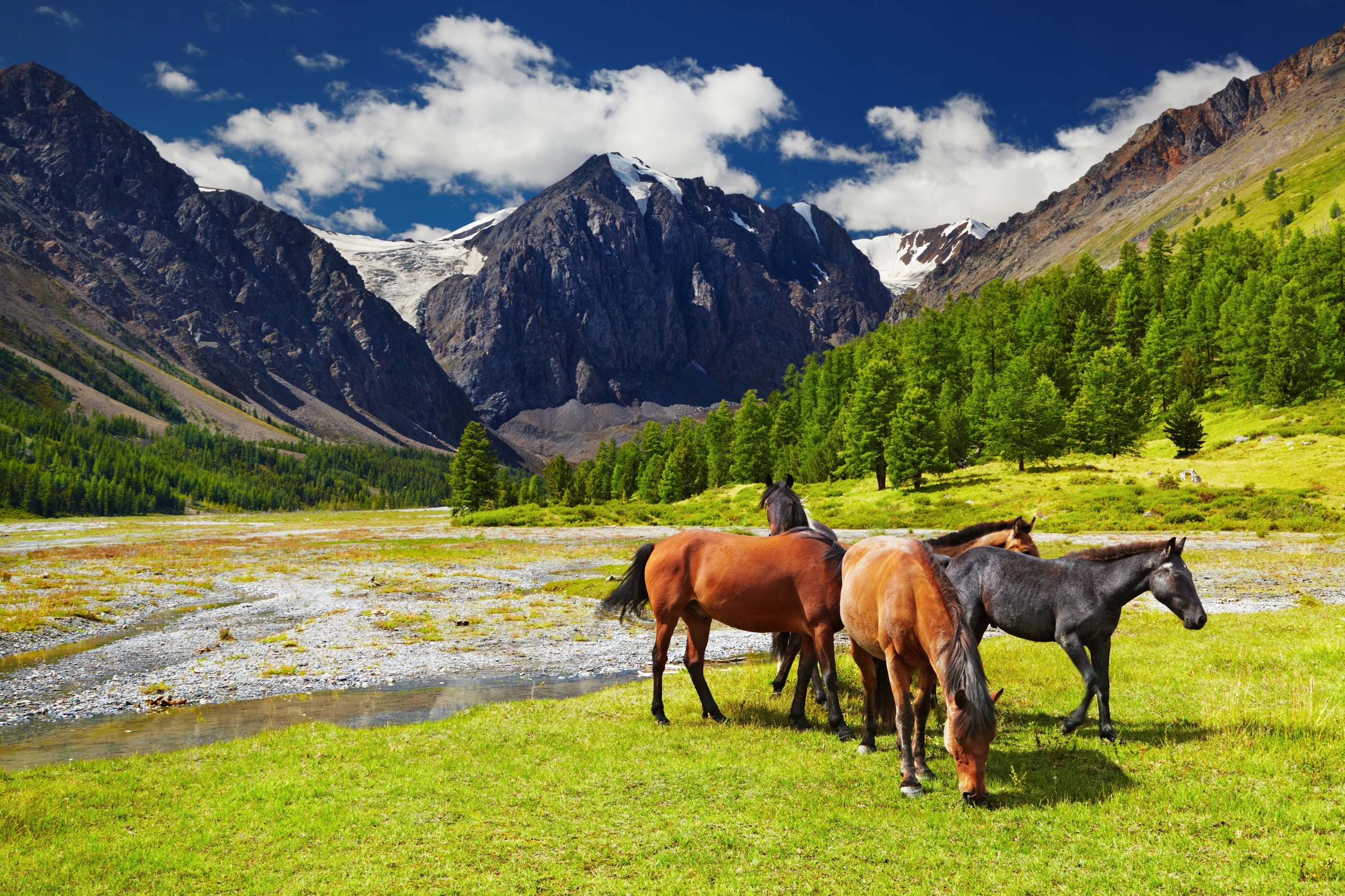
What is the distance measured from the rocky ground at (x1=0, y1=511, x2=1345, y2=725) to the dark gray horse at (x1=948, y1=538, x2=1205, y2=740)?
12005 mm

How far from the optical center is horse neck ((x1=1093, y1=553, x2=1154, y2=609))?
33.4 ft

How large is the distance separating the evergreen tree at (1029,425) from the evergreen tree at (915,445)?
604cm

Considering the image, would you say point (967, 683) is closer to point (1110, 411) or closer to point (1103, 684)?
point (1103, 684)

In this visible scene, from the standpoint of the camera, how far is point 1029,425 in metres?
70.6

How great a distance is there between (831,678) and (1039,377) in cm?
9369

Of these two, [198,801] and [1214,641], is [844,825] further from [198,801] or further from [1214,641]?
[1214,641]

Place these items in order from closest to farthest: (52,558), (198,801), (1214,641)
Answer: (198,801) → (1214,641) → (52,558)

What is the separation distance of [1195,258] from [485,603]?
128 m

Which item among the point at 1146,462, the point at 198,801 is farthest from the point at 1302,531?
the point at 198,801

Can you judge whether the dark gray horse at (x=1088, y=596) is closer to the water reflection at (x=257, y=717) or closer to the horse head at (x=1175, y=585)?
the horse head at (x=1175, y=585)

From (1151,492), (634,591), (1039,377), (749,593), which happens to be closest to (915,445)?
(1151,492)

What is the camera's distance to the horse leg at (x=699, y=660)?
1253 cm

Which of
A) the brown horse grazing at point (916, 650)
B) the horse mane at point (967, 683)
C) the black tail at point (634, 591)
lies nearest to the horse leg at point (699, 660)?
the black tail at point (634, 591)

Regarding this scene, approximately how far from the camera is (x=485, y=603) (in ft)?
107
